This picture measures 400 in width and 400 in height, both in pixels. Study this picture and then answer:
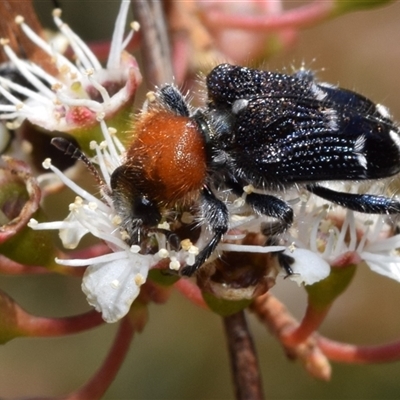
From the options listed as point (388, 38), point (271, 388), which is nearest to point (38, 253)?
point (271, 388)

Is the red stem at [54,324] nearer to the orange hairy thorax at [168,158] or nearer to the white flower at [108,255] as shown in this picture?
the white flower at [108,255]

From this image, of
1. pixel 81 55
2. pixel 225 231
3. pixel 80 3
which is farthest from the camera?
pixel 80 3

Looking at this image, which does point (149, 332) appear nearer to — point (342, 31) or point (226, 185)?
point (342, 31)

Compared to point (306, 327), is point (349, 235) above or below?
above

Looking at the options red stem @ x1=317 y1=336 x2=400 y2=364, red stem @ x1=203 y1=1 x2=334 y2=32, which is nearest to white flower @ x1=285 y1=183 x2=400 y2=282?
red stem @ x1=317 y1=336 x2=400 y2=364

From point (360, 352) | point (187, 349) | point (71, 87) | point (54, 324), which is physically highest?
point (71, 87)

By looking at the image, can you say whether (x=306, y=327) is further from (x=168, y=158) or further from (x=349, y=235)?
(x=168, y=158)

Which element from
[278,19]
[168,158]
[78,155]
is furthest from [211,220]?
[278,19]
